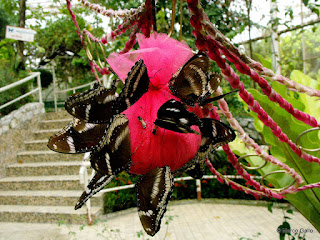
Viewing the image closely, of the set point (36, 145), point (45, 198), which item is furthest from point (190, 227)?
point (36, 145)

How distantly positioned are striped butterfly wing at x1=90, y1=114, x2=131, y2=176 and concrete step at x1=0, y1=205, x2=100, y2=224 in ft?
9.75

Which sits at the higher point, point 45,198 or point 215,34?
point 215,34

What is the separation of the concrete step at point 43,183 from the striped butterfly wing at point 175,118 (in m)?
3.46

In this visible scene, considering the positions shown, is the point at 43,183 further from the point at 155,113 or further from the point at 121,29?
the point at 155,113

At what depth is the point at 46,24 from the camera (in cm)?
651

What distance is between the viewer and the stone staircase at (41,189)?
120 inches

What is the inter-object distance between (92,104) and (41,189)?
369 cm

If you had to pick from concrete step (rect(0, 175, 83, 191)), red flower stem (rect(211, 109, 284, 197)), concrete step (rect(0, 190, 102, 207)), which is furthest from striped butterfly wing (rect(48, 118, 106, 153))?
concrete step (rect(0, 175, 83, 191))

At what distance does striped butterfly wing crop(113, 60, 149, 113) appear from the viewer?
0.21m

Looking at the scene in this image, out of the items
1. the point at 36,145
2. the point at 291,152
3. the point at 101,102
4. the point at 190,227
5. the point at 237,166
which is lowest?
the point at 190,227

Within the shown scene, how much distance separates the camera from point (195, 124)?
21cm

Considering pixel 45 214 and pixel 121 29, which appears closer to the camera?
pixel 121 29

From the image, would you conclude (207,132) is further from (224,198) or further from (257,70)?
(224,198)

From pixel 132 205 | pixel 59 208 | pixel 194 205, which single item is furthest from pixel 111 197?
pixel 194 205
